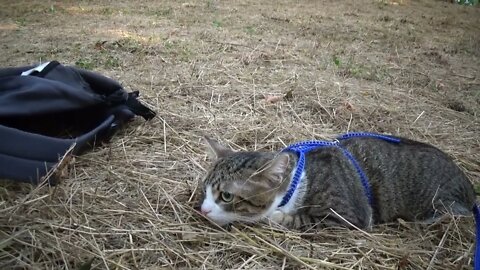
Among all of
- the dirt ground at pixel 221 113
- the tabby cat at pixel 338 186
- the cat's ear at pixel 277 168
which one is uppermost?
the cat's ear at pixel 277 168

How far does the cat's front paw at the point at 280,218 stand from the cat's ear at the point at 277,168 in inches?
6.7

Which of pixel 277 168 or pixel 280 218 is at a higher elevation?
pixel 277 168

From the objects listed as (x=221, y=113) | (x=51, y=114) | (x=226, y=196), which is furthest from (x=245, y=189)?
(x=221, y=113)

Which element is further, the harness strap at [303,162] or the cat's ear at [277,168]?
the harness strap at [303,162]

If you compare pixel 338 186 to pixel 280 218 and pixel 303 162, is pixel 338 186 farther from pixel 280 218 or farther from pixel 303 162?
pixel 280 218

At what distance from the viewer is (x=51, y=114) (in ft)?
8.55

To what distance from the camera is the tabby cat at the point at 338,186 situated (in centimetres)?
212

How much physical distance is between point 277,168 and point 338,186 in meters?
0.40

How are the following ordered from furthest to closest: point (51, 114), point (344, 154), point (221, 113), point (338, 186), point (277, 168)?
1. point (221, 113)
2. point (51, 114)
3. point (344, 154)
4. point (338, 186)
5. point (277, 168)

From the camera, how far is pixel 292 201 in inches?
87.7

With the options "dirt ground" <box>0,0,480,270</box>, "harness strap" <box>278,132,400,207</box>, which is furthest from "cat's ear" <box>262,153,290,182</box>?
"dirt ground" <box>0,0,480,270</box>

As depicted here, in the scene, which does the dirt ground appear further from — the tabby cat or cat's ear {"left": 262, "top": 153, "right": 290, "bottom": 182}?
cat's ear {"left": 262, "top": 153, "right": 290, "bottom": 182}

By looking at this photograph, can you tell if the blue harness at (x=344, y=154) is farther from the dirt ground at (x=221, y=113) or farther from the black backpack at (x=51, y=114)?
the black backpack at (x=51, y=114)

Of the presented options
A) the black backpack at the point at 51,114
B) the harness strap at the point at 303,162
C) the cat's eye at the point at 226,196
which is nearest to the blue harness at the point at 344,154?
the harness strap at the point at 303,162
